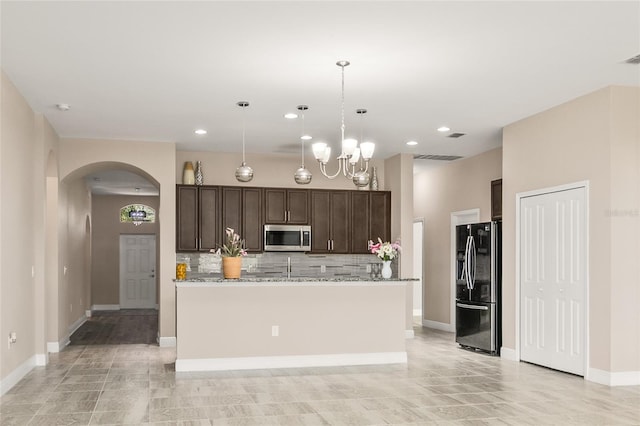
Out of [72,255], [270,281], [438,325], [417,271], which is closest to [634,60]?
[270,281]

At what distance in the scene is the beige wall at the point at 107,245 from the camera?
15.4 metres

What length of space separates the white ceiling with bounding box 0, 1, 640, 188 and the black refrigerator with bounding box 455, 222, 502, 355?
4.76 ft

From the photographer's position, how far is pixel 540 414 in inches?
203

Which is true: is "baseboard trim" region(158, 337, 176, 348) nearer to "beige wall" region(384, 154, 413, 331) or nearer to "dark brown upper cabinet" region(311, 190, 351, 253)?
"dark brown upper cabinet" region(311, 190, 351, 253)

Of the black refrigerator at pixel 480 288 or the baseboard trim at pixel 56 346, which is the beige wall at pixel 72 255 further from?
the black refrigerator at pixel 480 288

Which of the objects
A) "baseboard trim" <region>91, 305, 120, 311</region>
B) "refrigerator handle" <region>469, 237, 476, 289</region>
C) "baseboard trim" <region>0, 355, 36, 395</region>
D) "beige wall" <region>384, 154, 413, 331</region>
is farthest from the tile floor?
"baseboard trim" <region>91, 305, 120, 311</region>

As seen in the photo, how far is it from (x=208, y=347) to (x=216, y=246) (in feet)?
9.24

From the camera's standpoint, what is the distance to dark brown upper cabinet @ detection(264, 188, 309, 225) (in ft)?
33.0

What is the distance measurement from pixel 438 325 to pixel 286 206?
136 inches

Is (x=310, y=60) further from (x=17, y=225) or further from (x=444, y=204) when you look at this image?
(x=444, y=204)

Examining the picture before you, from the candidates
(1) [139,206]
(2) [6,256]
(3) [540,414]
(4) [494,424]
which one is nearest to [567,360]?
(3) [540,414]

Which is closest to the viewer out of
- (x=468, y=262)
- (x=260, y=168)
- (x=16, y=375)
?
(x=16, y=375)

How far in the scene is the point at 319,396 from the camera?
19.1ft

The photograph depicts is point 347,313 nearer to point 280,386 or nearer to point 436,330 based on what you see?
point 280,386
